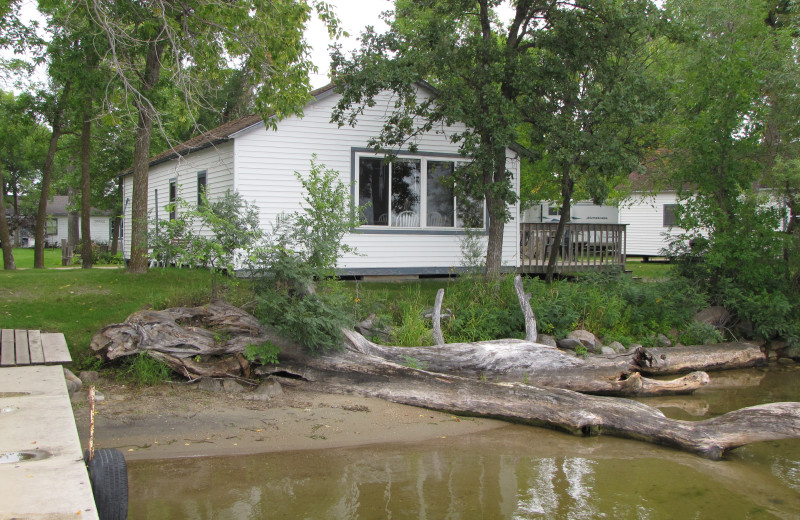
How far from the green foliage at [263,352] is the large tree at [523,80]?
17.4ft

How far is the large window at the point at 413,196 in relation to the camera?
1451 cm

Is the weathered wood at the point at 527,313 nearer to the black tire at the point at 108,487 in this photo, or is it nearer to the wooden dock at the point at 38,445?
the wooden dock at the point at 38,445

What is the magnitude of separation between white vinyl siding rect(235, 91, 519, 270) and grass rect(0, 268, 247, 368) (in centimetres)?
234

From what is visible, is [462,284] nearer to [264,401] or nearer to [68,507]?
[264,401]

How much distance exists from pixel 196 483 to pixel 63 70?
41.0 ft

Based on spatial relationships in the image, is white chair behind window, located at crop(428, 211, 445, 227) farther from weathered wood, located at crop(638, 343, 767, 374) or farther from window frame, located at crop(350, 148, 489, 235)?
weathered wood, located at crop(638, 343, 767, 374)

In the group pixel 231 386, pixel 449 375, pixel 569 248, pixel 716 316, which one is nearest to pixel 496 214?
pixel 569 248

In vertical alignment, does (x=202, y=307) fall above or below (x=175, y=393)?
above

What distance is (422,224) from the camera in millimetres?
14852

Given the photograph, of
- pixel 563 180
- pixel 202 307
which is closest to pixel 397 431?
pixel 202 307

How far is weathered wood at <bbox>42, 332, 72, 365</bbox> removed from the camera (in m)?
6.85

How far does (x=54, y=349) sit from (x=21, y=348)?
35 centimetres

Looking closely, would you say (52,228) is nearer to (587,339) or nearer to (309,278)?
(309,278)

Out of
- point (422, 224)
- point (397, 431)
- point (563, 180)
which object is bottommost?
point (397, 431)
